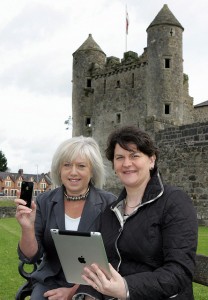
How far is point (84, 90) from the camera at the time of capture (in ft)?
133

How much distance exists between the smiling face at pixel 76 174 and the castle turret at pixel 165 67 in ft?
94.3

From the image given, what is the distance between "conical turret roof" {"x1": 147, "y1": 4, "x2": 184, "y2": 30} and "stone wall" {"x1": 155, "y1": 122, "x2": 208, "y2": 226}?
19888 millimetres

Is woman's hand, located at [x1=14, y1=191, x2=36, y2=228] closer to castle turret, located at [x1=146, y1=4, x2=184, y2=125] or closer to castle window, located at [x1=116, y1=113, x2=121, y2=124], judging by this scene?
castle turret, located at [x1=146, y1=4, x2=184, y2=125]

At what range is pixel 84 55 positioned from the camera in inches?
1612

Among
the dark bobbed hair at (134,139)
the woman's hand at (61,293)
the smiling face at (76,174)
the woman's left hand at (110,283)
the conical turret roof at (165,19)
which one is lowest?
the woman's hand at (61,293)

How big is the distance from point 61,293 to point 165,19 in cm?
3170

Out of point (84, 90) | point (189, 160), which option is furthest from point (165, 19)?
point (189, 160)

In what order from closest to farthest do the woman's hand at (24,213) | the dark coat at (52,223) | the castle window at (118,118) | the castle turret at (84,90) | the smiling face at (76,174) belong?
the woman's hand at (24,213) < the dark coat at (52,223) < the smiling face at (76,174) < the castle window at (118,118) < the castle turret at (84,90)

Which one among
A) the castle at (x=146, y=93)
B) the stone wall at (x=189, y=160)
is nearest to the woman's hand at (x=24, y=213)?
the stone wall at (x=189, y=160)

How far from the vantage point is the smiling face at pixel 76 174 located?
14.5 feet

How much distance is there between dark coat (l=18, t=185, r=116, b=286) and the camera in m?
4.25

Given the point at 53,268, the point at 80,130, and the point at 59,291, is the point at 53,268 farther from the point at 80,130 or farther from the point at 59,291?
the point at 80,130

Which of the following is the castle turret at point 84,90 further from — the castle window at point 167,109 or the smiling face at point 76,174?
the smiling face at point 76,174

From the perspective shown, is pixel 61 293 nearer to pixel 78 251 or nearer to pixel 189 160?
pixel 78 251
